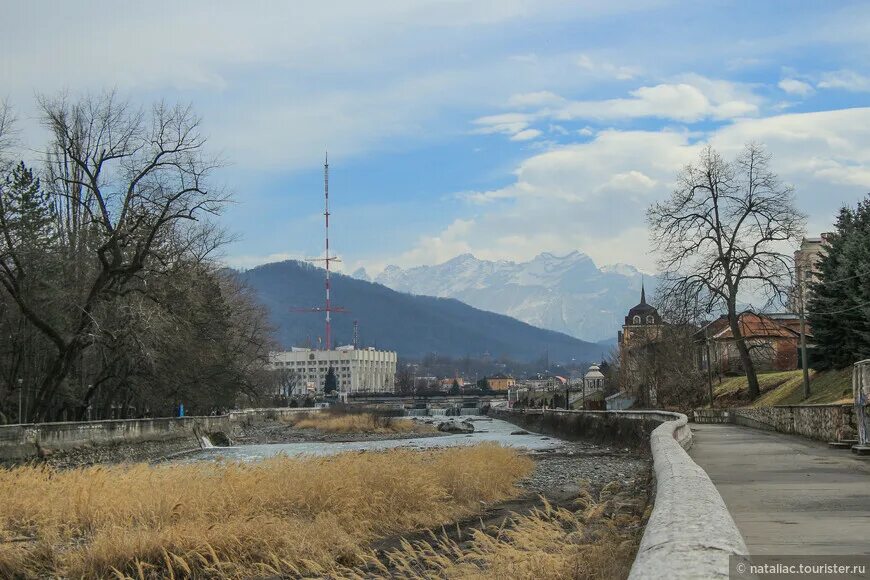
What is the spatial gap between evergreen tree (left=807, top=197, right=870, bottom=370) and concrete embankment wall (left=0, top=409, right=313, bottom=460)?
31.4 meters

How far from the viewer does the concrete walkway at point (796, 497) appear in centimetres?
906

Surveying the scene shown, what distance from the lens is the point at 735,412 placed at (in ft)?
175

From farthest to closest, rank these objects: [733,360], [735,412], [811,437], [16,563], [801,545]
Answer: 1. [733,360]
2. [735,412]
3. [811,437]
4. [16,563]
5. [801,545]

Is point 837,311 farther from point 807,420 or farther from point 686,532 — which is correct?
point 686,532

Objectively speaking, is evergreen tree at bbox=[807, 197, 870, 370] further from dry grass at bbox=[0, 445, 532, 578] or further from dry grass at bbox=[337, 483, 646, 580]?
dry grass at bbox=[337, 483, 646, 580]

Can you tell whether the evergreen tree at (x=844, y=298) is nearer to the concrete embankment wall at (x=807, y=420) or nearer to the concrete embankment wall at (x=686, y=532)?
the concrete embankment wall at (x=807, y=420)

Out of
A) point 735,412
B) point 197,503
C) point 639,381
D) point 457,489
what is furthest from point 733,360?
point 197,503

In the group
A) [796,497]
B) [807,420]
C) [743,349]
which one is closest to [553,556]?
[796,497]

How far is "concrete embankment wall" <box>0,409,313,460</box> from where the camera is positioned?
99.3 ft

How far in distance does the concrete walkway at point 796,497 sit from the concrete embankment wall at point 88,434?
20.0m

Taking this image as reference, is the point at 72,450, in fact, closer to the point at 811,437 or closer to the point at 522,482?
the point at 522,482

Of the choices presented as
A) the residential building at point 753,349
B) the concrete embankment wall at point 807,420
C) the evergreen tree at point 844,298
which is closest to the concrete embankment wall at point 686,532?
the concrete embankment wall at point 807,420

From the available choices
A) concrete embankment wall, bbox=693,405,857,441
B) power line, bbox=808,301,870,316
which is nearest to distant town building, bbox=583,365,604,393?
power line, bbox=808,301,870,316

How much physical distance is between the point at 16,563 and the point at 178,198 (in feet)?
87.1
